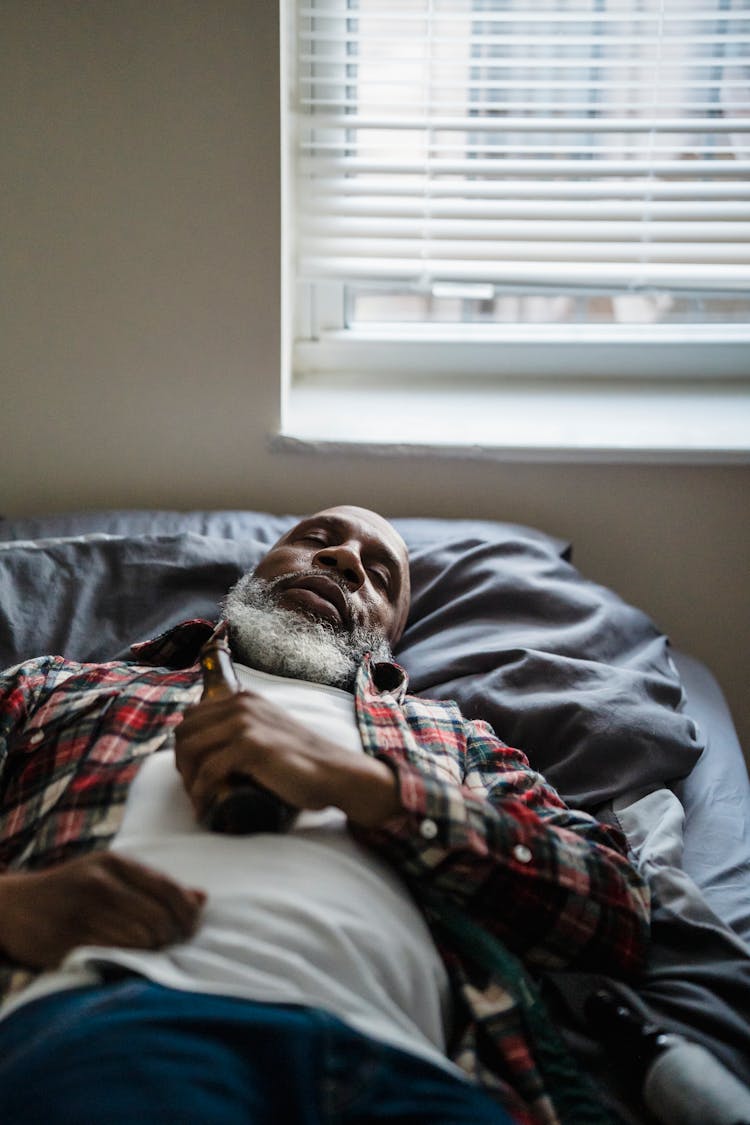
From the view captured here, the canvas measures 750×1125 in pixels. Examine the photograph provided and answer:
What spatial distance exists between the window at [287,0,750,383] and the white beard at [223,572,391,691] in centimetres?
95

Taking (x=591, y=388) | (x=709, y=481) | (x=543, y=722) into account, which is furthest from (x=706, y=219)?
(x=543, y=722)

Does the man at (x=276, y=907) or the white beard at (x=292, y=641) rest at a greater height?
the white beard at (x=292, y=641)

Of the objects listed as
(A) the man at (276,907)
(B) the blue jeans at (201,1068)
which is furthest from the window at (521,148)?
(B) the blue jeans at (201,1068)

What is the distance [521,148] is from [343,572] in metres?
1.07

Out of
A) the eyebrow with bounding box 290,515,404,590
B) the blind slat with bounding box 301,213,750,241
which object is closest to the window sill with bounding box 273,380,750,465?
the blind slat with bounding box 301,213,750,241

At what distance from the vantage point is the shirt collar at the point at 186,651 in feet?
4.64

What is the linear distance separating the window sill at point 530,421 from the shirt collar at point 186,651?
0.61 meters

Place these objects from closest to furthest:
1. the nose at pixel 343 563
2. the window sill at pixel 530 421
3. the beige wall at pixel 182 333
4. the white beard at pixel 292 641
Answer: the white beard at pixel 292 641 < the nose at pixel 343 563 < the beige wall at pixel 182 333 < the window sill at pixel 530 421

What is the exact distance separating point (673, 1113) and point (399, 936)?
29 centimetres

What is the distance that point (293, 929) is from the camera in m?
0.94

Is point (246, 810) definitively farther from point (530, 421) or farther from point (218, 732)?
point (530, 421)

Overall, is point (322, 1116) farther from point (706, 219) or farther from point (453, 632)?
point (706, 219)

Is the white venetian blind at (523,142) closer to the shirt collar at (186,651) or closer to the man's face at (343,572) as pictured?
the man's face at (343,572)

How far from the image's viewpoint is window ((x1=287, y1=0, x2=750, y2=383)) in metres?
2.00
